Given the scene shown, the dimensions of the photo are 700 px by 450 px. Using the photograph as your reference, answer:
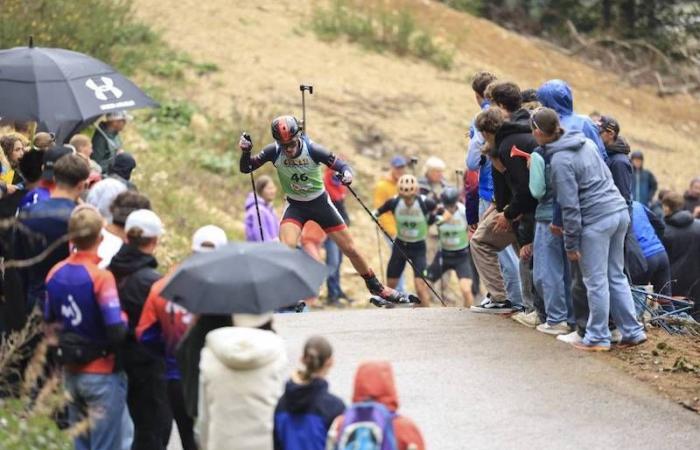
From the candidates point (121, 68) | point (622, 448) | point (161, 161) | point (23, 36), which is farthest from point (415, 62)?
point (622, 448)

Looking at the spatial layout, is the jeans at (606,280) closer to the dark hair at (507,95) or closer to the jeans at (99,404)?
the dark hair at (507,95)

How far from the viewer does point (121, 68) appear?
27.5 m

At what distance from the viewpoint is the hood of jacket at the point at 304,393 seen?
775 cm

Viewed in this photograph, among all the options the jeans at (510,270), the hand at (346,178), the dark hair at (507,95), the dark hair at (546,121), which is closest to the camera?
the dark hair at (546,121)

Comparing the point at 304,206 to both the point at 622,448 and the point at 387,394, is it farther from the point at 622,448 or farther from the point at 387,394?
the point at 387,394

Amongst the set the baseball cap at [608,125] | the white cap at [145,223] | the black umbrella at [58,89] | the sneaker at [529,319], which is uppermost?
the white cap at [145,223]

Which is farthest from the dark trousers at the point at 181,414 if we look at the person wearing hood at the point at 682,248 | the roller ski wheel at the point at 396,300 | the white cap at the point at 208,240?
the person wearing hood at the point at 682,248

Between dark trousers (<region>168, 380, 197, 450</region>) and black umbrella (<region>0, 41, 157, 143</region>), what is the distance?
436 cm

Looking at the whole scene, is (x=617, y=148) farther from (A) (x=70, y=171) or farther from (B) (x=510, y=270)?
(A) (x=70, y=171)

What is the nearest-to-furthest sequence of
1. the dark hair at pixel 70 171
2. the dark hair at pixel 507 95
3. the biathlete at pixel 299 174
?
the dark hair at pixel 70 171, the dark hair at pixel 507 95, the biathlete at pixel 299 174

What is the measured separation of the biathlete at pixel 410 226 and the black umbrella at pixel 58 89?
5.34 m

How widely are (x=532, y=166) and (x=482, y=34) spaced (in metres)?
27.5

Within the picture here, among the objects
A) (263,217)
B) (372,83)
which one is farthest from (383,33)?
(263,217)

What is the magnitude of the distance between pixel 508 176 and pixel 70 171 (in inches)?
171
